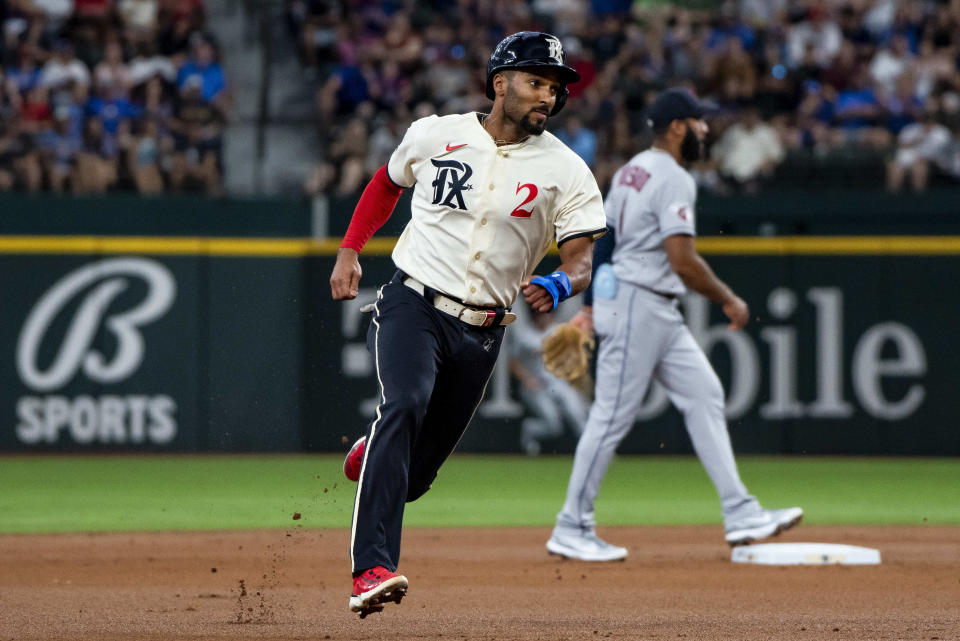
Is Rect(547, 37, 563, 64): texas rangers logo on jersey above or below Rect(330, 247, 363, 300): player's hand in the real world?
above

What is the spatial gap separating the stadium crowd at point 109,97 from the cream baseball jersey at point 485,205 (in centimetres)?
963

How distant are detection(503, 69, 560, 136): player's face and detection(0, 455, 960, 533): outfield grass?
15.7 ft

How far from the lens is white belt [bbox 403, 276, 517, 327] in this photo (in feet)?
17.5

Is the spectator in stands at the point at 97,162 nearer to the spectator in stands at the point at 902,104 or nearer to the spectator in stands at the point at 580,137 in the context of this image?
the spectator in stands at the point at 580,137

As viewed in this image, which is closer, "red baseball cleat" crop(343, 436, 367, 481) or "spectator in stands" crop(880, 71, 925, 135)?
"red baseball cleat" crop(343, 436, 367, 481)

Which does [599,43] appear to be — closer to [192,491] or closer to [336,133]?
Answer: [336,133]

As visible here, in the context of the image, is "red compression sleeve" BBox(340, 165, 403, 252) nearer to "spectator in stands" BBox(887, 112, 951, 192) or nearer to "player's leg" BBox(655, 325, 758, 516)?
"player's leg" BBox(655, 325, 758, 516)

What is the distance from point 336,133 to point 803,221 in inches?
186

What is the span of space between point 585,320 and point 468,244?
257 cm

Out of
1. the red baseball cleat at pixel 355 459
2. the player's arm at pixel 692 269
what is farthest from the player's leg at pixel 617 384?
the red baseball cleat at pixel 355 459

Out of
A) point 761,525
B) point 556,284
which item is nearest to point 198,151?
point 761,525

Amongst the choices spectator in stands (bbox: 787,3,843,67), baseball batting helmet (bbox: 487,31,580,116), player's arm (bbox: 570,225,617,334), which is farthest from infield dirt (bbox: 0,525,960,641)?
spectator in stands (bbox: 787,3,843,67)

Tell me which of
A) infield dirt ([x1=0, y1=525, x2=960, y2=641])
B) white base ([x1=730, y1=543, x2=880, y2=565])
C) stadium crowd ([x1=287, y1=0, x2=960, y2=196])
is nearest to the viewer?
infield dirt ([x1=0, y1=525, x2=960, y2=641])

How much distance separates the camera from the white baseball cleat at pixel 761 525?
736 cm
